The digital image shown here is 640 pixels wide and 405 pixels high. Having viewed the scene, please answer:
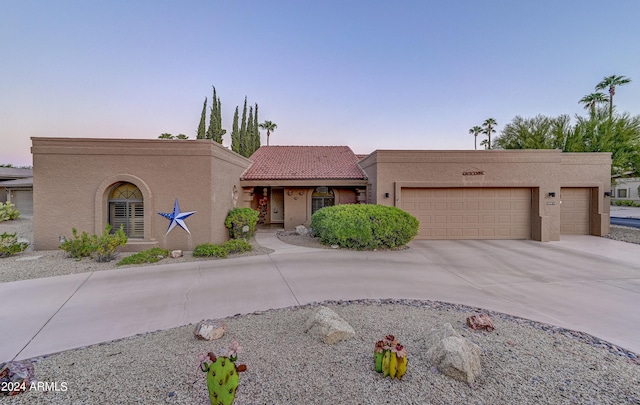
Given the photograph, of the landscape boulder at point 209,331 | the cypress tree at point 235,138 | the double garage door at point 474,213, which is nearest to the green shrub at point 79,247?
the landscape boulder at point 209,331

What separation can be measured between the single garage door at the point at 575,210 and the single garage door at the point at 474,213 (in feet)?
10.9

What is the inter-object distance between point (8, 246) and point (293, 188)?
1144cm

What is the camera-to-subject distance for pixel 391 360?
2.86 m

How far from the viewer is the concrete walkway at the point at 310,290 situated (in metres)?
4.39

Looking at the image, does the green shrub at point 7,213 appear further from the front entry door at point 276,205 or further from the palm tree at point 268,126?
the palm tree at point 268,126

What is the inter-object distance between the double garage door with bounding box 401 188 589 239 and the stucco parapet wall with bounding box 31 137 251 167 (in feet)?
30.9

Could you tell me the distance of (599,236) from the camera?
13047mm

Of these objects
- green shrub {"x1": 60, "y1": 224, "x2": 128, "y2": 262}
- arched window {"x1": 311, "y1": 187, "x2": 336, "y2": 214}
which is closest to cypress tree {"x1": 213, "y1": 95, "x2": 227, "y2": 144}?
arched window {"x1": 311, "y1": 187, "x2": 336, "y2": 214}

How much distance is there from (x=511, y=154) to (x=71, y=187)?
18404 mm

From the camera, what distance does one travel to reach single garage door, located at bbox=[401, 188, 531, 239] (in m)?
12.3

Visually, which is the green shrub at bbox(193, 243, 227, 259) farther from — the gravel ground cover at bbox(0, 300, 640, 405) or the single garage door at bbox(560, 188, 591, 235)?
the single garage door at bbox(560, 188, 591, 235)

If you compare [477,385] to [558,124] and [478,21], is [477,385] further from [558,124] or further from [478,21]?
[558,124]

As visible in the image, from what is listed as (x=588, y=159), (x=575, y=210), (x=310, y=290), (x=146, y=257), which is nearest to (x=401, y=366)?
(x=310, y=290)

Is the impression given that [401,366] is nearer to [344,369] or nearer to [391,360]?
[391,360]
